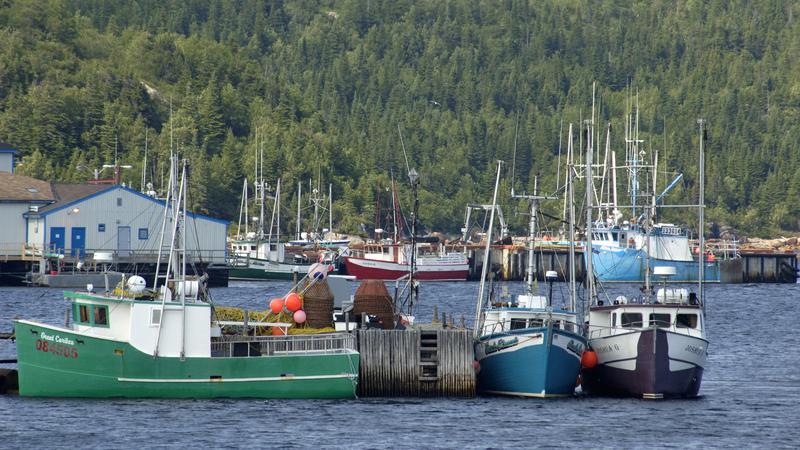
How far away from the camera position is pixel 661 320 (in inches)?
2148

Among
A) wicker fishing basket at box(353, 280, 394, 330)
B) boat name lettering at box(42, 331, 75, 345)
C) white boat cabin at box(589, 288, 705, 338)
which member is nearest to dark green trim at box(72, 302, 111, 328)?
boat name lettering at box(42, 331, 75, 345)

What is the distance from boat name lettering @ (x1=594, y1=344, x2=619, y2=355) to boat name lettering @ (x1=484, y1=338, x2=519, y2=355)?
13.1 ft

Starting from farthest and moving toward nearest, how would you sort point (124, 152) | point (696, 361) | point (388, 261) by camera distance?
point (124, 152) → point (388, 261) → point (696, 361)

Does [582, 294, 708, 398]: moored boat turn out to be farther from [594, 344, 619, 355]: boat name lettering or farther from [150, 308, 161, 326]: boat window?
[150, 308, 161, 326]: boat window

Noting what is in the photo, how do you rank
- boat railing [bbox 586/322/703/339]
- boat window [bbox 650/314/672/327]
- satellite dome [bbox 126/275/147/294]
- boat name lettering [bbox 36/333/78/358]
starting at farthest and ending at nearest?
boat window [bbox 650/314/672/327] → boat railing [bbox 586/322/703/339] → satellite dome [bbox 126/275/147/294] → boat name lettering [bbox 36/333/78/358]

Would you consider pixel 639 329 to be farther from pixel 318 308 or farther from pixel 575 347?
pixel 318 308

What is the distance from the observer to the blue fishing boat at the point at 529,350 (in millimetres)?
52562

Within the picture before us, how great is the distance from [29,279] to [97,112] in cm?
8364

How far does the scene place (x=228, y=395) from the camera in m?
51.5

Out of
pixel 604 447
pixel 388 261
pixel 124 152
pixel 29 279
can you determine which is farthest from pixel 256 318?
pixel 124 152

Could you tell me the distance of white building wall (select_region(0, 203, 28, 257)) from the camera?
11500 cm

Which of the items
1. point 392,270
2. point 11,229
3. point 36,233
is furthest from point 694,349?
point 392,270

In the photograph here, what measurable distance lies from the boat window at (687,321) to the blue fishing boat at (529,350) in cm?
347

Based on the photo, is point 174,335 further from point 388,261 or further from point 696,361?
point 388,261
